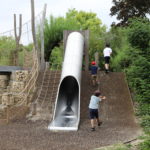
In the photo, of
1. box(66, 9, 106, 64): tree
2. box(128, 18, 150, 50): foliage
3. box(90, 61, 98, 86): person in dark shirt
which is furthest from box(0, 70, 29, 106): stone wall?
box(66, 9, 106, 64): tree

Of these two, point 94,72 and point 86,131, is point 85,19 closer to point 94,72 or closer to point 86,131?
point 94,72

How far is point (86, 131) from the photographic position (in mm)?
13273

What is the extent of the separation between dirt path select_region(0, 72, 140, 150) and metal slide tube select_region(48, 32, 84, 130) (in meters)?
0.31

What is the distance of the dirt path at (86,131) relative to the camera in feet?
36.4

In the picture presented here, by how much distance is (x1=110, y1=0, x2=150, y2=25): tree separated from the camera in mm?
29880

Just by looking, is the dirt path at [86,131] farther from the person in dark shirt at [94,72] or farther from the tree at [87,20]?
the tree at [87,20]

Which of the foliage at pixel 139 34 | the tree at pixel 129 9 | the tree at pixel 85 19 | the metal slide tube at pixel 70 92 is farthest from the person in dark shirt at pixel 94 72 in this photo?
the tree at pixel 85 19

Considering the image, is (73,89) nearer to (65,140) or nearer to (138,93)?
(138,93)

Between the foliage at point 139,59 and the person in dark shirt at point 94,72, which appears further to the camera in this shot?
the person in dark shirt at point 94,72

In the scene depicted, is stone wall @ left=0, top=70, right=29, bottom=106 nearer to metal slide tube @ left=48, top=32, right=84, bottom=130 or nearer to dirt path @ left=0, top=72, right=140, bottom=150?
metal slide tube @ left=48, top=32, right=84, bottom=130

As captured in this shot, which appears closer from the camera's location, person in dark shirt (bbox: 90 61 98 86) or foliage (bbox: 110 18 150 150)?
foliage (bbox: 110 18 150 150)

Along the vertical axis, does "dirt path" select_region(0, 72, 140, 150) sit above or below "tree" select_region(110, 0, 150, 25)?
below

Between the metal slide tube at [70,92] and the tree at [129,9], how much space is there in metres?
10.8

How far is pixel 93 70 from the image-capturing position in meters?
17.9
